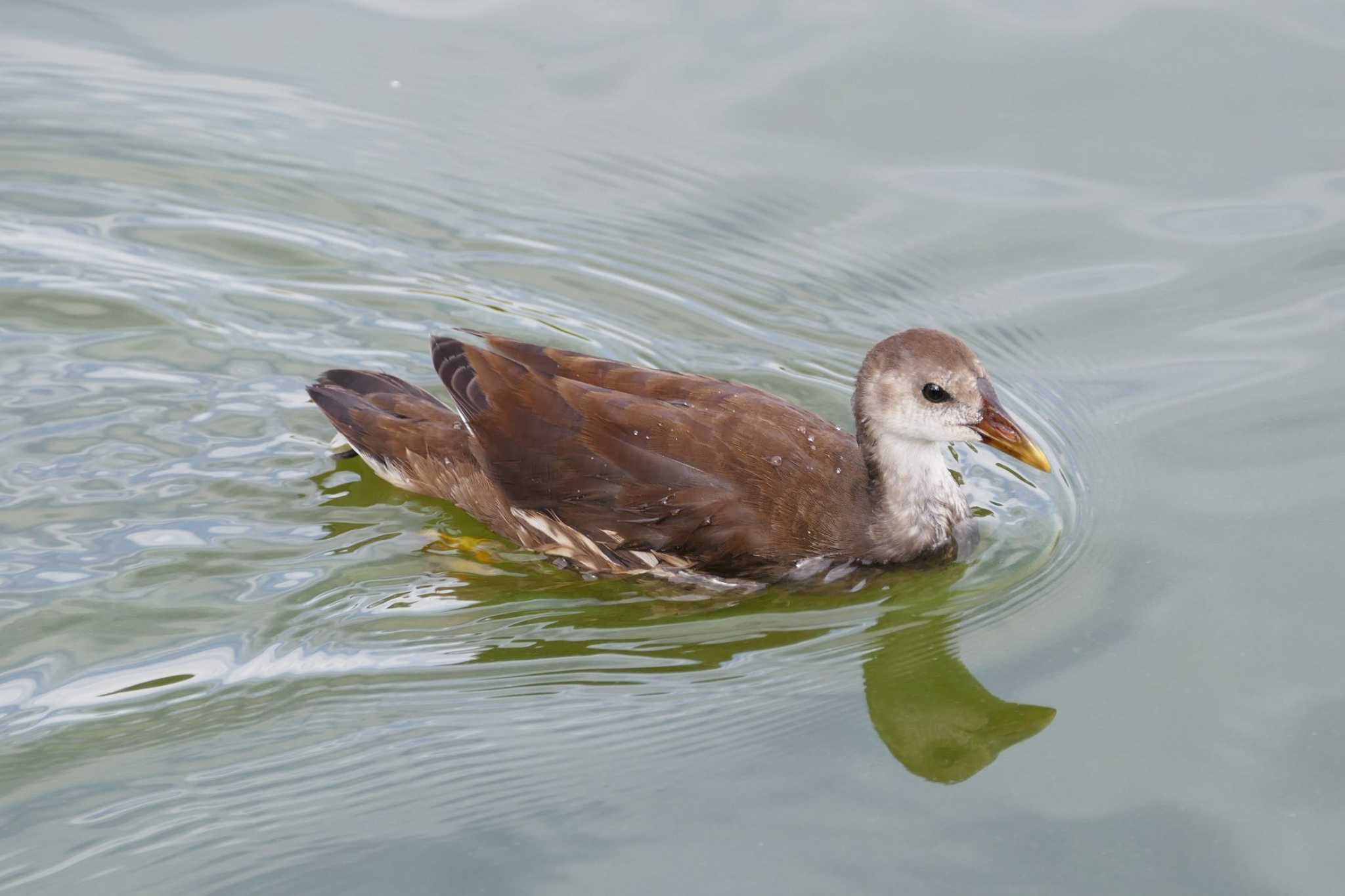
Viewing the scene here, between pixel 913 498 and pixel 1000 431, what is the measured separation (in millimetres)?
437

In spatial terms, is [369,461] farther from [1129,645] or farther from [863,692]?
[1129,645]

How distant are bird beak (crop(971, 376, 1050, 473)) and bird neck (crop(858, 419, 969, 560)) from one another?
0.94ft

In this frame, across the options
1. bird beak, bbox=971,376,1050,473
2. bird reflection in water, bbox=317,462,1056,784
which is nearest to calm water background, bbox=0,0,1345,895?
bird reflection in water, bbox=317,462,1056,784

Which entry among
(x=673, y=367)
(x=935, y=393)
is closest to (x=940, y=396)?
(x=935, y=393)

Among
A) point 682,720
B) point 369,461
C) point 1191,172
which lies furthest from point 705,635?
point 1191,172

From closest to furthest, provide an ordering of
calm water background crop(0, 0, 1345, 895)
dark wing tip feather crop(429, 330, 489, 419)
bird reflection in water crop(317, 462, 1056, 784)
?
calm water background crop(0, 0, 1345, 895) → bird reflection in water crop(317, 462, 1056, 784) → dark wing tip feather crop(429, 330, 489, 419)

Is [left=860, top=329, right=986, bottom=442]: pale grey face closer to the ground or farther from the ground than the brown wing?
farther from the ground

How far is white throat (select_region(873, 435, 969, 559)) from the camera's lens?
21.2ft

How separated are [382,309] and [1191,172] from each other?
13.7 ft

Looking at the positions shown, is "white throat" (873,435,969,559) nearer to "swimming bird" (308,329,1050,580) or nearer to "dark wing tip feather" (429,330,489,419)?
"swimming bird" (308,329,1050,580)

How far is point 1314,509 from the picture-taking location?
20.9 ft

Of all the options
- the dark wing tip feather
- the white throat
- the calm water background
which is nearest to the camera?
the calm water background

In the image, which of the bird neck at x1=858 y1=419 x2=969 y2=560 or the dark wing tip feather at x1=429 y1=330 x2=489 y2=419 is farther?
the dark wing tip feather at x1=429 y1=330 x2=489 y2=419

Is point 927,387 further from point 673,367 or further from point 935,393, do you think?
point 673,367
